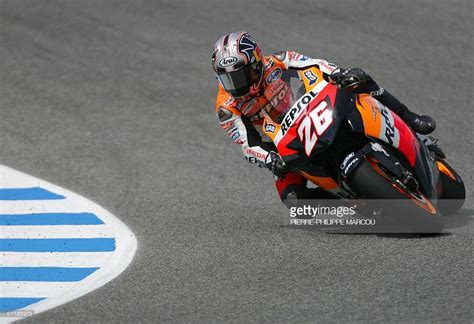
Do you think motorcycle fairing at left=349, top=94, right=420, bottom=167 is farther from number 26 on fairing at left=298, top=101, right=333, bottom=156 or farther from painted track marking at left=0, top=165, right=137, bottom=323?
painted track marking at left=0, top=165, right=137, bottom=323

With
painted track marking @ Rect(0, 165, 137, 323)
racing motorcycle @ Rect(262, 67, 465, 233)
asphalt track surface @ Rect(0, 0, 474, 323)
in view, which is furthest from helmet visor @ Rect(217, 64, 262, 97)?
painted track marking @ Rect(0, 165, 137, 323)

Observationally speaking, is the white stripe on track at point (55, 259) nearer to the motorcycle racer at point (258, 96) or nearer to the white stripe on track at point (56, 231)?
the white stripe on track at point (56, 231)

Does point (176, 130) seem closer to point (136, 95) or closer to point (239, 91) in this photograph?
point (136, 95)

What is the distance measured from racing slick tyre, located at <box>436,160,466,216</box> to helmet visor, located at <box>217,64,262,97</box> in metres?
1.78

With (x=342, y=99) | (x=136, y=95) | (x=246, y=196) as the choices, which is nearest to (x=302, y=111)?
(x=342, y=99)

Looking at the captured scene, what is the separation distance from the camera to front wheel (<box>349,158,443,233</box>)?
6465 mm

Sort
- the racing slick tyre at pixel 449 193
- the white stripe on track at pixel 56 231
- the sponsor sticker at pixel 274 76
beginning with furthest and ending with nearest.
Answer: the white stripe on track at pixel 56 231
the sponsor sticker at pixel 274 76
the racing slick tyre at pixel 449 193

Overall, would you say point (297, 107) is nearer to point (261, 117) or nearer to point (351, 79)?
point (351, 79)

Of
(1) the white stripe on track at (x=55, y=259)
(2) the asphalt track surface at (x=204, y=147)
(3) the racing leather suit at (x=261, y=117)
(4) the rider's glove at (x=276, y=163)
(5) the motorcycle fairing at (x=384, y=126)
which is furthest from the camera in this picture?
(3) the racing leather suit at (x=261, y=117)

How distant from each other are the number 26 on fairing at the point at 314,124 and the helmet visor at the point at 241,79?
93 centimetres

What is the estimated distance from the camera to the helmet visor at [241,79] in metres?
7.26

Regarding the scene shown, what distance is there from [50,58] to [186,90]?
8.28 ft

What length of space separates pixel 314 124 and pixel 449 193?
1.58 m

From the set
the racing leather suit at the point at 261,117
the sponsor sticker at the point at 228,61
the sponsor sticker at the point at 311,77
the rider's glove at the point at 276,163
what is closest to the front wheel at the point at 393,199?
the rider's glove at the point at 276,163
